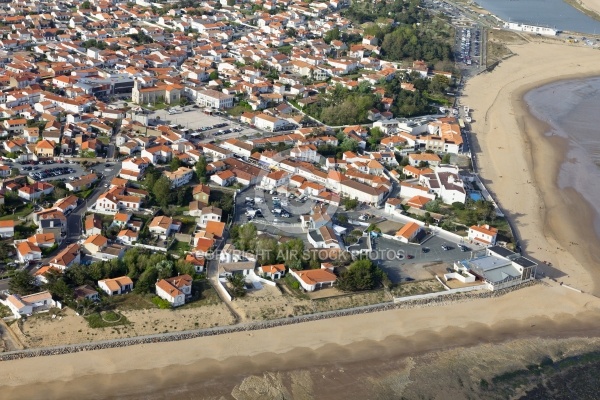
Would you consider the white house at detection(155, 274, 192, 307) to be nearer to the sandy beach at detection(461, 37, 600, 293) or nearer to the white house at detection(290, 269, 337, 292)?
the white house at detection(290, 269, 337, 292)

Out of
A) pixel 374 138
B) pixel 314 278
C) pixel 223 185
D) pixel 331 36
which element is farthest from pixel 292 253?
pixel 331 36

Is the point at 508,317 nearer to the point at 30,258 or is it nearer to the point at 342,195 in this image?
the point at 342,195

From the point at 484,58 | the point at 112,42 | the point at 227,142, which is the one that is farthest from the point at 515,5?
the point at 227,142

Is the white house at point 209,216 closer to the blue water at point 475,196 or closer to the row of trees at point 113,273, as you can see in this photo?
the row of trees at point 113,273

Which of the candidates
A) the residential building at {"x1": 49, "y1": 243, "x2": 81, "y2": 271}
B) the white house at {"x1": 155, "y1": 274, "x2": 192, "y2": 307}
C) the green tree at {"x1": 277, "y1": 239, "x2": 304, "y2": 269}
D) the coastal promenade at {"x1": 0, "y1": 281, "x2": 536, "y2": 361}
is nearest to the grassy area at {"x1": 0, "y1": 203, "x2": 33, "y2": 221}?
the residential building at {"x1": 49, "y1": 243, "x2": 81, "y2": 271}

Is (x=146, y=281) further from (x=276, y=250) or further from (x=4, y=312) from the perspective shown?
(x=276, y=250)

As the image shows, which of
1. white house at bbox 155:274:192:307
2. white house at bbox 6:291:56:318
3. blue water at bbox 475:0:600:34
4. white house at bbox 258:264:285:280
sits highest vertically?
blue water at bbox 475:0:600:34
